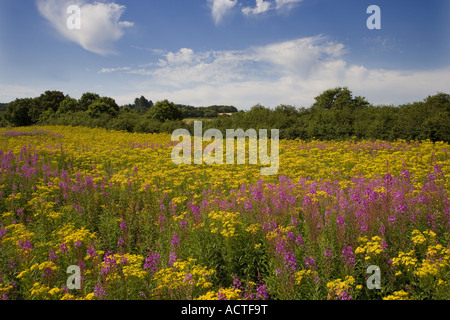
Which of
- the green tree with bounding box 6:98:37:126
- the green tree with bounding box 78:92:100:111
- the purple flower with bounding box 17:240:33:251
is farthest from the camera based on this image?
the green tree with bounding box 6:98:37:126

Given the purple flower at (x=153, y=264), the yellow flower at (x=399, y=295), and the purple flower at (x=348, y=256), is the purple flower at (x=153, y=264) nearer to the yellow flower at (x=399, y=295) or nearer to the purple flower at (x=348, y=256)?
the purple flower at (x=348, y=256)

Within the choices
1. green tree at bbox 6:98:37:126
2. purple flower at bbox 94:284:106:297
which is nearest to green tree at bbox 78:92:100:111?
green tree at bbox 6:98:37:126

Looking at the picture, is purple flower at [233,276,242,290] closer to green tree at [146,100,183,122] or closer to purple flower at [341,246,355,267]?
purple flower at [341,246,355,267]

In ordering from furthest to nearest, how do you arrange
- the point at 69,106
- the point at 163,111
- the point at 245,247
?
the point at 163,111, the point at 69,106, the point at 245,247

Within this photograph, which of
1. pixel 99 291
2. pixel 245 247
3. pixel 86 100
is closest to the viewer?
pixel 99 291

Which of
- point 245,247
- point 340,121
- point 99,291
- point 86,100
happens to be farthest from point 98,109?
point 99,291

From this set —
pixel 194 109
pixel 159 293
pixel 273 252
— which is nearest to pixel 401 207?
pixel 273 252

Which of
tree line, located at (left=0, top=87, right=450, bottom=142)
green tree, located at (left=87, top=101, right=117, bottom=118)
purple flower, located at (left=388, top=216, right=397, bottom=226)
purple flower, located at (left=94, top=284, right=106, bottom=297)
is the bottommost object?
purple flower, located at (left=94, top=284, right=106, bottom=297)

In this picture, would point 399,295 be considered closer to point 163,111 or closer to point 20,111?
point 163,111

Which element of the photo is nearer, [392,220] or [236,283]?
[236,283]

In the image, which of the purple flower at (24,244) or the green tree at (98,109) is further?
the green tree at (98,109)

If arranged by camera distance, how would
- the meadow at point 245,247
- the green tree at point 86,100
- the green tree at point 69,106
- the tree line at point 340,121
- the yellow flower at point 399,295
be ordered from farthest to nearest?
the green tree at point 86,100 → the green tree at point 69,106 → the tree line at point 340,121 → the meadow at point 245,247 → the yellow flower at point 399,295

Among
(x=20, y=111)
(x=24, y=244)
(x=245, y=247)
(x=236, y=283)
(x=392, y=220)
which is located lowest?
(x=236, y=283)

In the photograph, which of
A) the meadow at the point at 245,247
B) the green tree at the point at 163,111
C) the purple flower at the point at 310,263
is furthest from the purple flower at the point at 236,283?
the green tree at the point at 163,111
